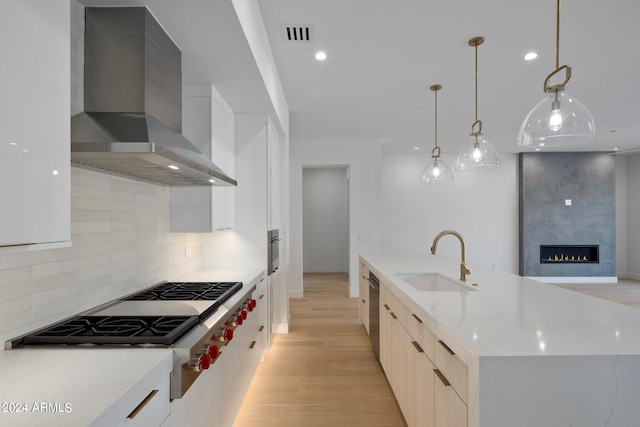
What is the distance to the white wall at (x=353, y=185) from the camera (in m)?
5.86

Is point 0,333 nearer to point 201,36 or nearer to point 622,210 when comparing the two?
point 201,36

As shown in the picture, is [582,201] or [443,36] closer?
[443,36]

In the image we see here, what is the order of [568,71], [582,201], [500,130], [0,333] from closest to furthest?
[0,333] < [568,71] < [500,130] < [582,201]

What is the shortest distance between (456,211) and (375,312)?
16.5ft

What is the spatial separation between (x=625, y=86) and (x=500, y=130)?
1.82 m

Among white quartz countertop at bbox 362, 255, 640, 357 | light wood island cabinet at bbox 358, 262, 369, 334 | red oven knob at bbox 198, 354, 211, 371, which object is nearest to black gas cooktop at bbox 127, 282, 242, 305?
red oven knob at bbox 198, 354, 211, 371

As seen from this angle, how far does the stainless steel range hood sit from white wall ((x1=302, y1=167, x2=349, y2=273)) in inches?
259

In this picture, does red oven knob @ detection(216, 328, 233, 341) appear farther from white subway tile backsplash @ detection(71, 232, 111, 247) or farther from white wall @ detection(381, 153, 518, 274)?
white wall @ detection(381, 153, 518, 274)

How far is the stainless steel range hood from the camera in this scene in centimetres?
134

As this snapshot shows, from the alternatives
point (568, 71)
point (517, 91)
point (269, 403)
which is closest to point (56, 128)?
point (568, 71)

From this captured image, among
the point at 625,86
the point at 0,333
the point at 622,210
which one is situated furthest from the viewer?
the point at 622,210

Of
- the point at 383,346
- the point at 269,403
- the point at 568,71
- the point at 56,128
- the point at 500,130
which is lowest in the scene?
the point at 269,403

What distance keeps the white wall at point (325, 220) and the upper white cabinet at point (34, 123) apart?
7.30 meters

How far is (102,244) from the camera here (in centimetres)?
169
